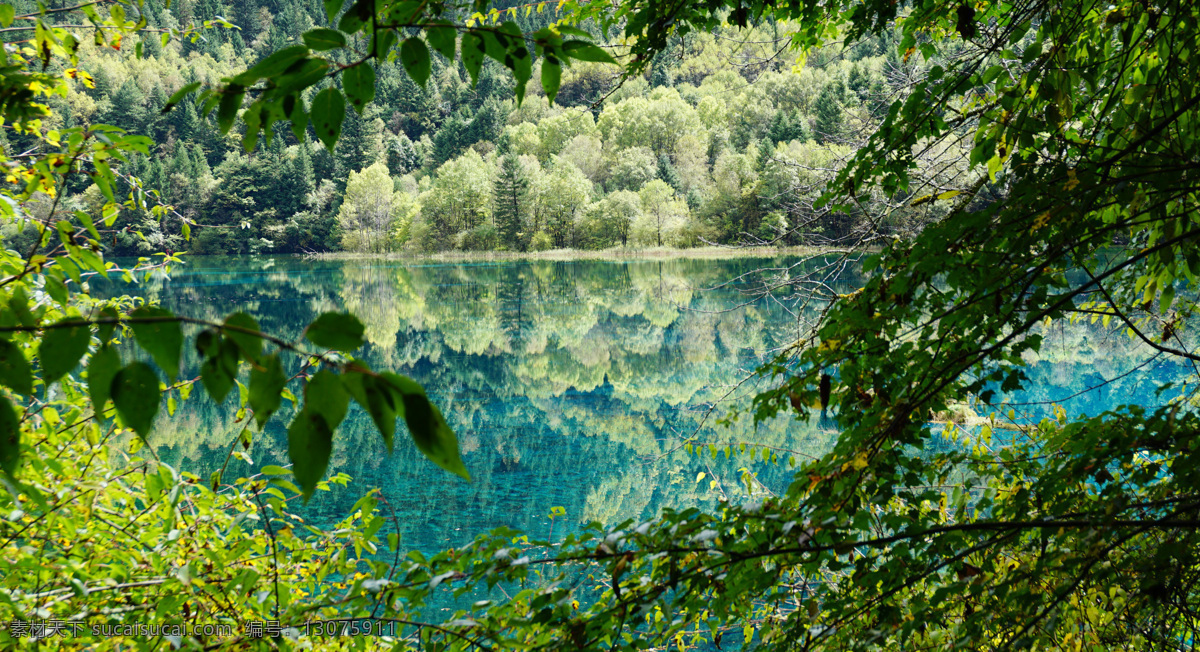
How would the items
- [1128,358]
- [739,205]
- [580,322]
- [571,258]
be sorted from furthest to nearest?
[571,258] < [739,205] < [580,322] < [1128,358]

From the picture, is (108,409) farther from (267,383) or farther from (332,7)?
(267,383)

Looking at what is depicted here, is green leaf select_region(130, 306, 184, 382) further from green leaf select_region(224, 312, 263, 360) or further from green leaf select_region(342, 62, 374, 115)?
green leaf select_region(342, 62, 374, 115)

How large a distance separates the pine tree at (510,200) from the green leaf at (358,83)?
46.2 meters

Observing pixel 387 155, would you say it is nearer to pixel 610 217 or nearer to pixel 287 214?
pixel 287 214

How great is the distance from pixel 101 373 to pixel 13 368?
0.41 feet

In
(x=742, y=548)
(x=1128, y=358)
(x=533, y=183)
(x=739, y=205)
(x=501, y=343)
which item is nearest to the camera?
(x=742, y=548)

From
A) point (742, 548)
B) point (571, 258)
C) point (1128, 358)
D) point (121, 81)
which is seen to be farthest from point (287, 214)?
point (742, 548)

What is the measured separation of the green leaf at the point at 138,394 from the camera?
0.57 meters

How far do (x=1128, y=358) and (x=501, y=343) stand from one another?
39.8ft

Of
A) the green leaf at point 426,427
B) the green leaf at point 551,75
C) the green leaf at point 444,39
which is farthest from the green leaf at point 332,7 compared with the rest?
the green leaf at point 426,427

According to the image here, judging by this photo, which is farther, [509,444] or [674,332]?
[674,332]

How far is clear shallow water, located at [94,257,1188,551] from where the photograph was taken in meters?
7.50

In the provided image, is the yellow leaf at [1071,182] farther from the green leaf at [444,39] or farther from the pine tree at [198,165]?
the pine tree at [198,165]

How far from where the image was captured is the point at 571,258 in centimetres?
4138
